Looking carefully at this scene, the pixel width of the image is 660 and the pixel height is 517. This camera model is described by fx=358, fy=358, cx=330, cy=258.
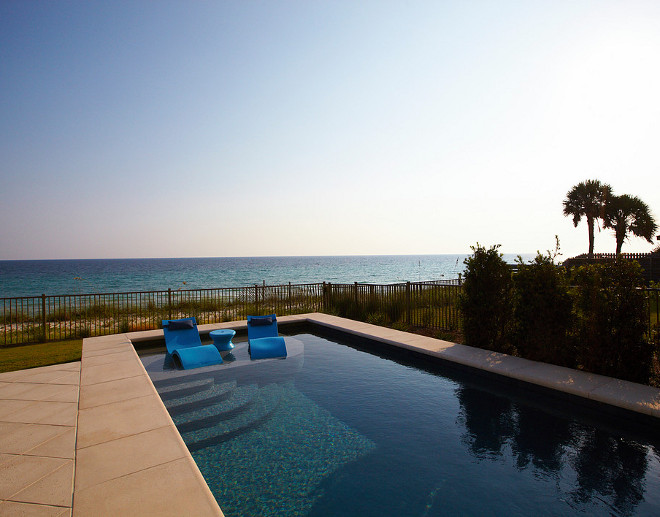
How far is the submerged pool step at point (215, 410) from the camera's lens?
14.7 ft

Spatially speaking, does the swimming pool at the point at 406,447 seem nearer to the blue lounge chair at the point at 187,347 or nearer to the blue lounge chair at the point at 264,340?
the blue lounge chair at the point at 187,347

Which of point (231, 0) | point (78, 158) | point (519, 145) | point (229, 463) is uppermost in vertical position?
point (231, 0)

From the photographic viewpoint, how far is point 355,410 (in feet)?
15.6

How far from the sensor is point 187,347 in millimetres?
7422

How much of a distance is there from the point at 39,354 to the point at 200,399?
450 cm

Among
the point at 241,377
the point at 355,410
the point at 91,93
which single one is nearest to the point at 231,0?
the point at 91,93

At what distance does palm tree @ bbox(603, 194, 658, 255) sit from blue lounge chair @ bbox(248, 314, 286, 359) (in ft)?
87.1

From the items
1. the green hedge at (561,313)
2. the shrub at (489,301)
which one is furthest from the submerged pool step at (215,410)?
the green hedge at (561,313)

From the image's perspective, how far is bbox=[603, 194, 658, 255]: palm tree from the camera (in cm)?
2408

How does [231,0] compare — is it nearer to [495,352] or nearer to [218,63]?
[218,63]

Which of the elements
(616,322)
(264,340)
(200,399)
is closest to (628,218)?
(616,322)

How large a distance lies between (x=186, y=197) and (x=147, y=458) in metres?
20.3

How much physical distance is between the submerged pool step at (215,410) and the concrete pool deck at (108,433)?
45cm

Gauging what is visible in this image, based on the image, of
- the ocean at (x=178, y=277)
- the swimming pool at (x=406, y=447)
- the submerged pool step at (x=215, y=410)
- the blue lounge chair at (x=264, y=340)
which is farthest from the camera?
the ocean at (x=178, y=277)
